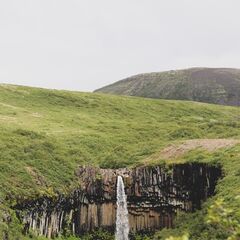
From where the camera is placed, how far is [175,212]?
39094mm

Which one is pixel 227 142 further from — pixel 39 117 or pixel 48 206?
pixel 39 117

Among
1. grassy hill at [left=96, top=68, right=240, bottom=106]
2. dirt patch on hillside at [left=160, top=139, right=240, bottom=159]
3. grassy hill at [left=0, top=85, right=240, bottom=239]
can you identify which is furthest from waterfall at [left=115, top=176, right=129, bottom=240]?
grassy hill at [left=96, top=68, right=240, bottom=106]

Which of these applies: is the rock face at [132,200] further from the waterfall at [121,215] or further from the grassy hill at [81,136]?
the grassy hill at [81,136]

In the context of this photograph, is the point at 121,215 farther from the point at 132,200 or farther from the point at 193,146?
the point at 193,146

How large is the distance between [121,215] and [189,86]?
133839 millimetres

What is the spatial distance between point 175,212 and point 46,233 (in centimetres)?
1011

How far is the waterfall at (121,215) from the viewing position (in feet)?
132

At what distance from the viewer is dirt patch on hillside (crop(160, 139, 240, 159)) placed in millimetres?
43312

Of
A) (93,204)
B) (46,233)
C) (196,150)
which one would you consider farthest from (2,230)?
(196,150)

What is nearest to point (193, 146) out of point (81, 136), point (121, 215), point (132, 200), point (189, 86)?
point (132, 200)

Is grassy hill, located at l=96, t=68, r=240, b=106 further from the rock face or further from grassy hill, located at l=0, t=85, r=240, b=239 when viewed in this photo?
the rock face

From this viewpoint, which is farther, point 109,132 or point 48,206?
point 109,132

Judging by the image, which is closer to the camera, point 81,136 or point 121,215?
point 121,215

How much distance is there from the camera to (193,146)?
44.9m
